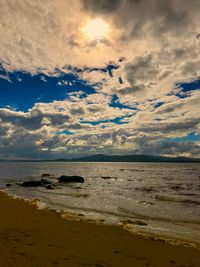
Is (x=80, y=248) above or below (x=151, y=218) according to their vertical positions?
above

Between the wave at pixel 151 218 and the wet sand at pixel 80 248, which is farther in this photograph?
the wave at pixel 151 218

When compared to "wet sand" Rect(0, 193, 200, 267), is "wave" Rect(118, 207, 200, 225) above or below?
below

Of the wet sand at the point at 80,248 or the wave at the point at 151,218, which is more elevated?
the wet sand at the point at 80,248

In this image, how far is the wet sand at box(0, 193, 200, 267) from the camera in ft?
30.1

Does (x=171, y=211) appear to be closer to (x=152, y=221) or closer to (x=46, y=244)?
(x=152, y=221)

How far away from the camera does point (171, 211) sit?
2430cm

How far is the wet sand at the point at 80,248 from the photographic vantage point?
361 inches

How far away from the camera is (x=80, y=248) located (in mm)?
10836

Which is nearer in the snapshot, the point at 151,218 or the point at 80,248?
the point at 80,248

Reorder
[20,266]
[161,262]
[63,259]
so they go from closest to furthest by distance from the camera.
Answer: [20,266] → [63,259] → [161,262]

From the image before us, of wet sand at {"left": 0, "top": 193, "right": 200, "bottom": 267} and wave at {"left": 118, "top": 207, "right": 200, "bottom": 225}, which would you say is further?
wave at {"left": 118, "top": 207, "right": 200, "bottom": 225}

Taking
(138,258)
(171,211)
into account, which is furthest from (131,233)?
(171,211)

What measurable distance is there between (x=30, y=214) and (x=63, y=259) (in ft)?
33.3

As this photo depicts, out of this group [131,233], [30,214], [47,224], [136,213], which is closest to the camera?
[131,233]
